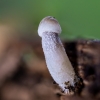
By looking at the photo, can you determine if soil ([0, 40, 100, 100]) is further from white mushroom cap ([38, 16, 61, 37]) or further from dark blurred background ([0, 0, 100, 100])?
white mushroom cap ([38, 16, 61, 37])

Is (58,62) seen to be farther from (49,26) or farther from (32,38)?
(32,38)

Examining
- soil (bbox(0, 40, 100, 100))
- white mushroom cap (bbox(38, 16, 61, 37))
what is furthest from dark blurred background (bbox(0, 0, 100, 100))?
white mushroom cap (bbox(38, 16, 61, 37))

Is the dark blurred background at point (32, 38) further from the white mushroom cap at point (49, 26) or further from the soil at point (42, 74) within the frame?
the white mushroom cap at point (49, 26)

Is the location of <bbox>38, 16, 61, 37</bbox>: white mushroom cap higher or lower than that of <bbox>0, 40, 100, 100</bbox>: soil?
higher

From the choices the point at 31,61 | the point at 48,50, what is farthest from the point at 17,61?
the point at 48,50

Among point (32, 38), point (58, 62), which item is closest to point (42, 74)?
point (58, 62)
